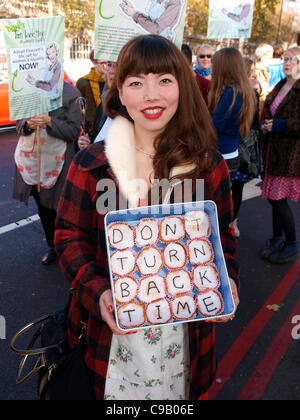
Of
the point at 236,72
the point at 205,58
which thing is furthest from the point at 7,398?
the point at 205,58

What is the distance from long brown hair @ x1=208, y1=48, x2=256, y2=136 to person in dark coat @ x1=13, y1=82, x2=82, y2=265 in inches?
56.4

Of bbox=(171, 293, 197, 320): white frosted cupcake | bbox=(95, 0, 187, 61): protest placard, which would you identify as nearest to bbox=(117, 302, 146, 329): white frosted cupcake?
bbox=(171, 293, 197, 320): white frosted cupcake

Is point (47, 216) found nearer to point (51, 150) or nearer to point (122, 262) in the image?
point (51, 150)

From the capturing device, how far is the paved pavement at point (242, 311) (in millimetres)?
2486

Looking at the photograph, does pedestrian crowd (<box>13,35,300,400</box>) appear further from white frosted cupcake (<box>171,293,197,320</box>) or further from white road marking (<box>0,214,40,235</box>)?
white road marking (<box>0,214,40,235</box>)

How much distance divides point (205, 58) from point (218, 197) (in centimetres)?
567

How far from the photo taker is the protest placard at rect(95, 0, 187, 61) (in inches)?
109

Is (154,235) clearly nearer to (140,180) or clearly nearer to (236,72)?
(140,180)

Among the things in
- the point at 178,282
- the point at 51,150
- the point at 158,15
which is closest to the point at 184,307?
the point at 178,282

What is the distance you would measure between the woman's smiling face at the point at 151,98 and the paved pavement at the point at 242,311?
1848mm

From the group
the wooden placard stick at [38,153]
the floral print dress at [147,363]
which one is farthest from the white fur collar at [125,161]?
the wooden placard stick at [38,153]

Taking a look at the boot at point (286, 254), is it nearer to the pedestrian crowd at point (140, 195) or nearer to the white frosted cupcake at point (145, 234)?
the pedestrian crowd at point (140, 195)

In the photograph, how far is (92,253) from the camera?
1494mm
